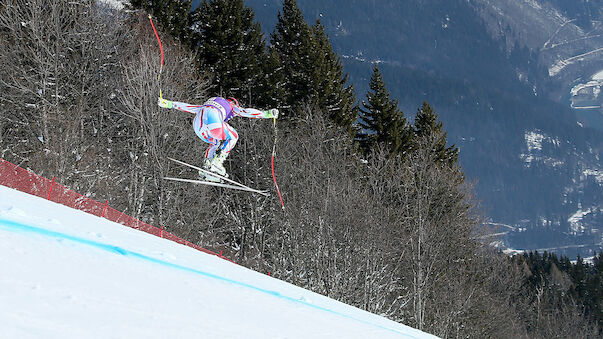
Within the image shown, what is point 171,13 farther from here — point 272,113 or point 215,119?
point 215,119

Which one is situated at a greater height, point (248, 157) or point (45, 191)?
point (248, 157)

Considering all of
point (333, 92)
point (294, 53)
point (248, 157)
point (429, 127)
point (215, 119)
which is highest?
point (294, 53)

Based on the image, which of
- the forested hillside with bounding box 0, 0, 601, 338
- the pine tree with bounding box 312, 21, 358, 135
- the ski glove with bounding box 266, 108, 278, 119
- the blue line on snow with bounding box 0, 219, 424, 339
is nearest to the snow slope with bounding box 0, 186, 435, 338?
the blue line on snow with bounding box 0, 219, 424, 339

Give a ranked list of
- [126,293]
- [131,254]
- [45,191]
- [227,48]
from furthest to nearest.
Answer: [227,48] → [45,191] → [131,254] → [126,293]

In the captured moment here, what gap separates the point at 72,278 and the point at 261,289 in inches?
102

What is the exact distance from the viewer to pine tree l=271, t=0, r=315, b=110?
35509 millimetres

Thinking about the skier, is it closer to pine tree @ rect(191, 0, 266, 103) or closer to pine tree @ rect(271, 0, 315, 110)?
pine tree @ rect(191, 0, 266, 103)

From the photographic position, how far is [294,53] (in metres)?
36.9

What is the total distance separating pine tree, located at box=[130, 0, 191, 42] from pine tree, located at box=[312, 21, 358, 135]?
28.8 feet

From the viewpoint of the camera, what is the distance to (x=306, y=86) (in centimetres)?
3581

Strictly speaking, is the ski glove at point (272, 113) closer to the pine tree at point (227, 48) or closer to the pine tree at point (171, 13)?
the pine tree at point (227, 48)

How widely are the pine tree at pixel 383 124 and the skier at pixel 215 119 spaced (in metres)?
25.3

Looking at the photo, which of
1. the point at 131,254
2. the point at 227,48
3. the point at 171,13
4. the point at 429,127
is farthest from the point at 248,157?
the point at 131,254

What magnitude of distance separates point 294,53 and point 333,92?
3.93 metres
